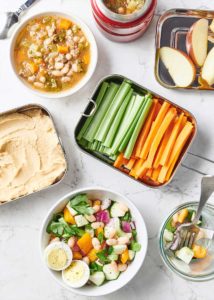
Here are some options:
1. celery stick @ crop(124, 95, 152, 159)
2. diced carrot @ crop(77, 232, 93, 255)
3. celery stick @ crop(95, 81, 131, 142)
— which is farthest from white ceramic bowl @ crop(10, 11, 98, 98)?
diced carrot @ crop(77, 232, 93, 255)

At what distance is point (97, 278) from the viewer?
76.9 inches

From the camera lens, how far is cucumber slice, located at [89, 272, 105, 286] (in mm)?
1952

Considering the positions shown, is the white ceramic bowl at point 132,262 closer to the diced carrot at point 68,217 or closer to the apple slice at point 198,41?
the diced carrot at point 68,217

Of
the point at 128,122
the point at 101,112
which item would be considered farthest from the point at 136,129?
the point at 101,112

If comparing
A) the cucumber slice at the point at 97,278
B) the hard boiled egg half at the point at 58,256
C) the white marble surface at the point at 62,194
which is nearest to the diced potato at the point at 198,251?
the white marble surface at the point at 62,194

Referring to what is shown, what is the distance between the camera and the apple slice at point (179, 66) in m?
2.03

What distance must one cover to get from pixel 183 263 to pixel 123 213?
29 cm

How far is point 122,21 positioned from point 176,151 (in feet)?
1.61

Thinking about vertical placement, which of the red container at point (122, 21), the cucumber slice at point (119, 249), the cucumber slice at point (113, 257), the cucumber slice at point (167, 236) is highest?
the red container at point (122, 21)

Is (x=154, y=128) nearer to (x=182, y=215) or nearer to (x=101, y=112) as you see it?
(x=101, y=112)

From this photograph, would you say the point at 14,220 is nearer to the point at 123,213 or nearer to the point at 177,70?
the point at 123,213

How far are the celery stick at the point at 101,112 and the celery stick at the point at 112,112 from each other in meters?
0.02

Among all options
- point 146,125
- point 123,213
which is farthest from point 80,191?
point 146,125

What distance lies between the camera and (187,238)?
6.49 feet
